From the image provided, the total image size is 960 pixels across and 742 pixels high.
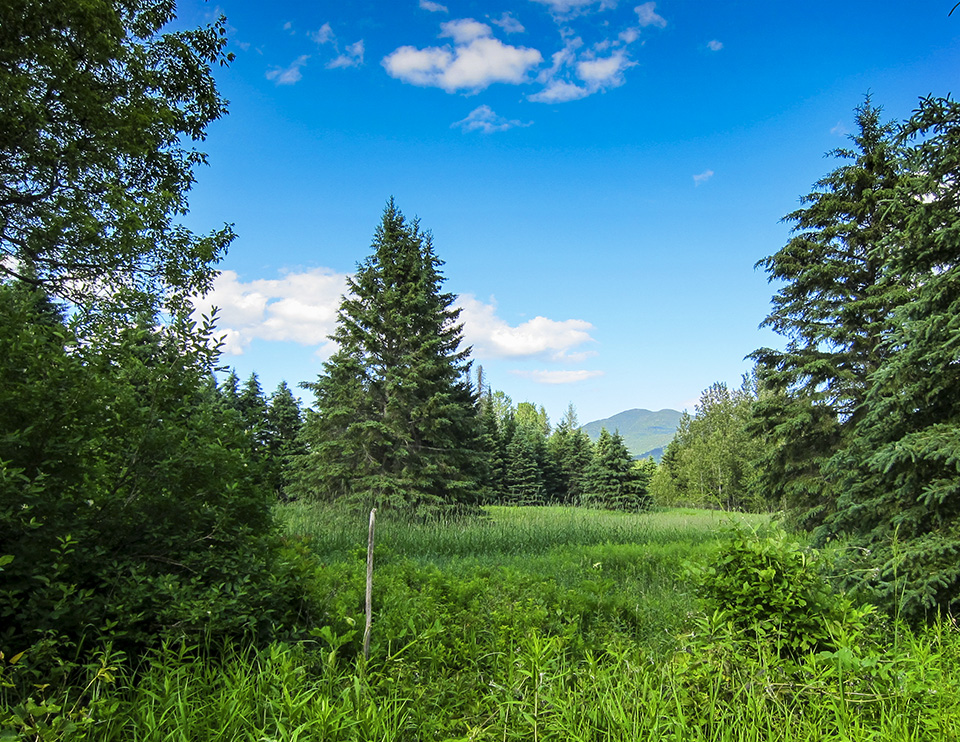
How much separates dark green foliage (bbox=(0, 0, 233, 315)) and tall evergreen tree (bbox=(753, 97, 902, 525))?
1170 centimetres

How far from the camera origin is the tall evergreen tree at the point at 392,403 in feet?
53.0

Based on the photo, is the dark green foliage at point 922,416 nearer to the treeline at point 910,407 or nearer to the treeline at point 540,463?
the treeline at point 910,407

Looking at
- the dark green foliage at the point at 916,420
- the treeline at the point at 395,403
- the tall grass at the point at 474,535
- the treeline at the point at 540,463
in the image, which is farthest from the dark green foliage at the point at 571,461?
the dark green foliage at the point at 916,420

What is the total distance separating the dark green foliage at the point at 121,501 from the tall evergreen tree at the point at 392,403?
1236 cm

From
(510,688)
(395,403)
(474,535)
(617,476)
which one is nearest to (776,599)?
(510,688)

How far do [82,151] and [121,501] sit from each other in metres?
6.35

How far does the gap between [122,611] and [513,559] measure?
6.24 meters

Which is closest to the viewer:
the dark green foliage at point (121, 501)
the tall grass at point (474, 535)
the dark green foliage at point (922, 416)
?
the dark green foliage at point (121, 501)

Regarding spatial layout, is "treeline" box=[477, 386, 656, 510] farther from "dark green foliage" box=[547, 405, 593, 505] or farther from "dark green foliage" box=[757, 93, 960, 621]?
"dark green foliage" box=[757, 93, 960, 621]

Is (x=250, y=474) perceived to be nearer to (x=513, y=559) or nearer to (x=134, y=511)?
(x=134, y=511)

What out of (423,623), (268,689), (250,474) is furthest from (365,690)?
Result: (250,474)

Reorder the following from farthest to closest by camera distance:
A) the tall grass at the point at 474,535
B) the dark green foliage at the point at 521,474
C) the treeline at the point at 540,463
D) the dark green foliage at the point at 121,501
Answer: the dark green foliage at the point at 521,474, the treeline at the point at 540,463, the tall grass at the point at 474,535, the dark green foliage at the point at 121,501

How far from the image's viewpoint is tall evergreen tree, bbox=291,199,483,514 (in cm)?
1616

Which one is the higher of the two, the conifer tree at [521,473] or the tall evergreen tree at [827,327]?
the tall evergreen tree at [827,327]
